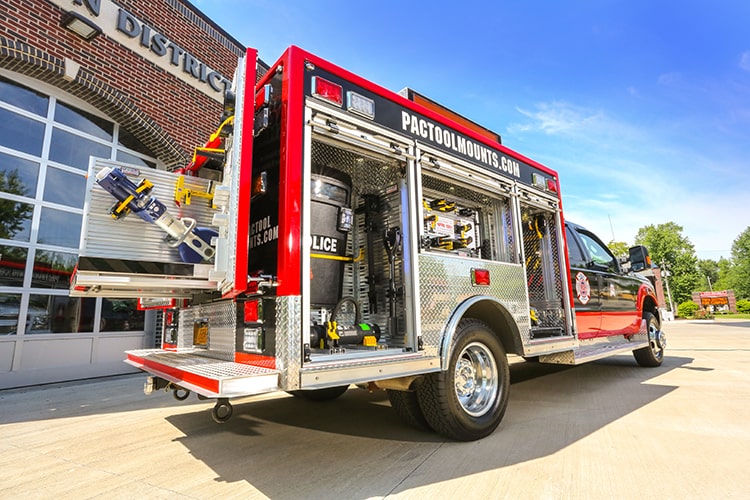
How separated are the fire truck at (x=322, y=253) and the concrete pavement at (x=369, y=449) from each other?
1.48 ft

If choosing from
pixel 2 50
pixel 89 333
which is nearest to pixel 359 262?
pixel 89 333

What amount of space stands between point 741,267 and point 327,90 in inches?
2836

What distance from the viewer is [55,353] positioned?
5.97 m

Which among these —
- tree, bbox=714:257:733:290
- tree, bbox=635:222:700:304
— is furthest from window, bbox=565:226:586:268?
tree, bbox=714:257:733:290

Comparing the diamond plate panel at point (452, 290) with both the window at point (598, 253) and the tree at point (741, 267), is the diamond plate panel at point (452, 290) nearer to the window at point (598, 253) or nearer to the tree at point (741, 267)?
the window at point (598, 253)

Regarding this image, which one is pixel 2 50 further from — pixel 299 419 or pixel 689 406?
pixel 689 406

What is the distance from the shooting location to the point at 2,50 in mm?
5379

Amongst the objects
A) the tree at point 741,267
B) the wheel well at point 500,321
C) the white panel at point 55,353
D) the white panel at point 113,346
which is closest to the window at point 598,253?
the wheel well at point 500,321

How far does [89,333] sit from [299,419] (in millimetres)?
4570

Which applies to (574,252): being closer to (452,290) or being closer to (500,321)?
(500,321)

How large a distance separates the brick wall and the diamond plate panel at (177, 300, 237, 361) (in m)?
4.95

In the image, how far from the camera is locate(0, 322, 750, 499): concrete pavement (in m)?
2.29

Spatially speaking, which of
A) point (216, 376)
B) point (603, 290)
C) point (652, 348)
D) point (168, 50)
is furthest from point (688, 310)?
point (216, 376)

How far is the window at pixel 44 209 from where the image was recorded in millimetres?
5703
